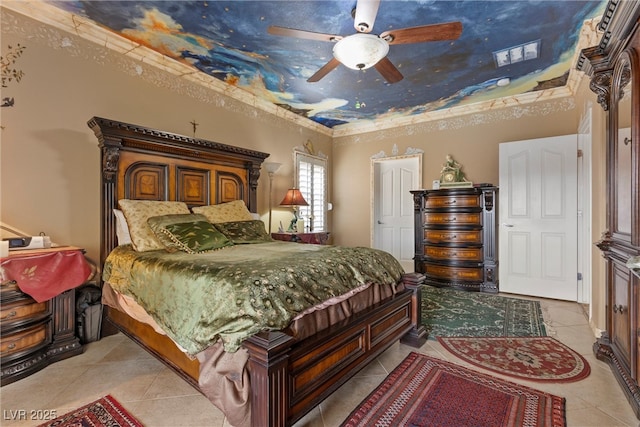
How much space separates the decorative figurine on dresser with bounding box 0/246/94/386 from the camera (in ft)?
6.45

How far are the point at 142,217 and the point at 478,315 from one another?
3.61 meters

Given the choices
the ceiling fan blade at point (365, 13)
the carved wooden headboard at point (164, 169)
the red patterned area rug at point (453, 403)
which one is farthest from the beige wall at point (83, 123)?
the ceiling fan blade at point (365, 13)

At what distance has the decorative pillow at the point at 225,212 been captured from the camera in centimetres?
323

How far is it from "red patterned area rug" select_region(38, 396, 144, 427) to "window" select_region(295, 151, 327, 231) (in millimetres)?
3705

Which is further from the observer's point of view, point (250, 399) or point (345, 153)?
point (345, 153)

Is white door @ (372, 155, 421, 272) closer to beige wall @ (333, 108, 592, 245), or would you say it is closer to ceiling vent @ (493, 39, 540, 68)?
beige wall @ (333, 108, 592, 245)

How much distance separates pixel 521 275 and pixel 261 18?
4463 millimetres

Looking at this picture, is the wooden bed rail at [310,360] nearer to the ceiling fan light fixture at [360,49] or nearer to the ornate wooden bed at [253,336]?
the ornate wooden bed at [253,336]

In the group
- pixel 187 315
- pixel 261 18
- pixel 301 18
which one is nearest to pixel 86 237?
pixel 187 315

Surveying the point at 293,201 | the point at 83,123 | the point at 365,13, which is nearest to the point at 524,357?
the point at 365,13

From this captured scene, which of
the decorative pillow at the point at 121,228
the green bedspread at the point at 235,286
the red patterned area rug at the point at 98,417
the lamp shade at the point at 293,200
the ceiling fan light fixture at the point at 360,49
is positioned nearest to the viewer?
the green bedspread at the point at 235,286

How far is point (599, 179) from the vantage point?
2520 mm

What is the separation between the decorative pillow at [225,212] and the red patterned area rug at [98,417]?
180 cm

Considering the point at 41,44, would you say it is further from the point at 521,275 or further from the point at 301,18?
the point at 521,275
